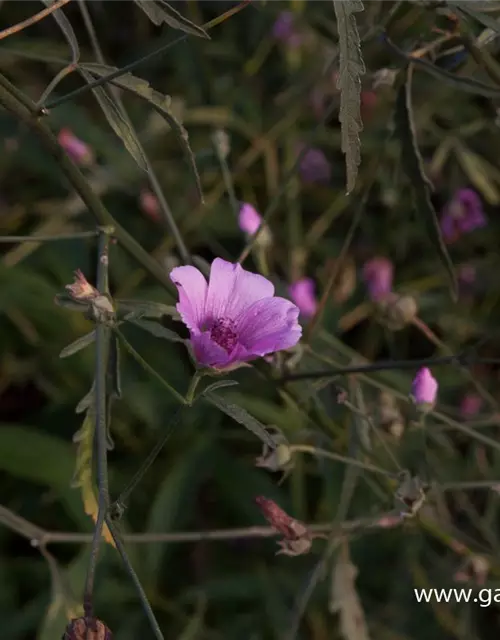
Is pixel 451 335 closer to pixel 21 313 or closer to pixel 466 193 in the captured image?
pixel 466 193

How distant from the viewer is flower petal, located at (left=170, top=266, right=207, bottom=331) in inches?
33.2

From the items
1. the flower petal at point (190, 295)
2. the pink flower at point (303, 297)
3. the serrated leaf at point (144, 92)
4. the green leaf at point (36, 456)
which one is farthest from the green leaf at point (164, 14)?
the green leaf at point (36, 456)

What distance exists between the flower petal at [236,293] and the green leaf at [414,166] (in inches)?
10.9

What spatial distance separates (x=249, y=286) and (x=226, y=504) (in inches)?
36.2

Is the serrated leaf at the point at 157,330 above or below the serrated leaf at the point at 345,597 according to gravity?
above

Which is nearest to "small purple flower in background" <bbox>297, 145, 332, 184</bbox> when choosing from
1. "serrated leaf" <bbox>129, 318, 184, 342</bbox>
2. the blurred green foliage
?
the blurred green foliage

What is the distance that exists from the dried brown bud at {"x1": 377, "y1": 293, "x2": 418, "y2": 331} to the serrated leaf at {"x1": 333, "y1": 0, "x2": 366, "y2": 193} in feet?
1.83

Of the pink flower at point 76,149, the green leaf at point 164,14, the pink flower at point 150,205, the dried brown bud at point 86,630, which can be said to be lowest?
the dried brown bud at point 86,630

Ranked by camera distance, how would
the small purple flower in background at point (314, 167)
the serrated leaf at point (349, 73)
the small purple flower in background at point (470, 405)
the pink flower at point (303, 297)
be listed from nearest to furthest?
the serrated leaf at point (349, 73), the pink flower at point (303, 297), the small purple flower in background at point (470, 405), the small purple flower in background at point (314, 167)

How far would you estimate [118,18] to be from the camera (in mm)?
2160

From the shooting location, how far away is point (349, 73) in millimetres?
723

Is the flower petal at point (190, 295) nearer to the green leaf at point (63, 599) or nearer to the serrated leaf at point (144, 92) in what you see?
the serrated leaf at point (144, 92)

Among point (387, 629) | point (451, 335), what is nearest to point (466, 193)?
point (451, 335)

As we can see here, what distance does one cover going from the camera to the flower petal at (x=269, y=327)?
0.87 metres
